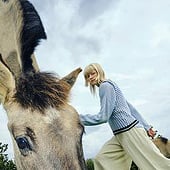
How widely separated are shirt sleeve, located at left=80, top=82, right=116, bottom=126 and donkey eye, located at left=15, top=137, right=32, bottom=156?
0.58 meters

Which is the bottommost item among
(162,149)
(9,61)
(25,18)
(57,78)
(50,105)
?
(162,149)

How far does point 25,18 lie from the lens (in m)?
4.68

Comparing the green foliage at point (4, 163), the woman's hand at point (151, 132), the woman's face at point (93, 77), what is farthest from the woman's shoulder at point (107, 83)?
the green foliage at point (4, 163)

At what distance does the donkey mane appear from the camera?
323 cm

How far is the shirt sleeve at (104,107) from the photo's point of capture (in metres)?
3.45

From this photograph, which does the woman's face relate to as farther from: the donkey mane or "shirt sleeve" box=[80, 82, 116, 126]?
the donkey mane

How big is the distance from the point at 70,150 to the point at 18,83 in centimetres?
84

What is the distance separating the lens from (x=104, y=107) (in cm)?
355

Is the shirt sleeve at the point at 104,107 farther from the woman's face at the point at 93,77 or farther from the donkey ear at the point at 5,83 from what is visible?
the donkey ear at the point at 5,83

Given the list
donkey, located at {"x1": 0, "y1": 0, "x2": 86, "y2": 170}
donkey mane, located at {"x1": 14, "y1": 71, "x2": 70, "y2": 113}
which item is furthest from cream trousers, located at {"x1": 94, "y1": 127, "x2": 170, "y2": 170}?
donkey mane, located at {"x1": 14, "y1": 71, "x2": 70, "y2": 113}

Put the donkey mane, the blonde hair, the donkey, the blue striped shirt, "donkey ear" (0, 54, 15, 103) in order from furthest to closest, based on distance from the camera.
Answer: the blonde hair, the blue striped shirt, "donkey ear" (0, 54, 15, 103), the donkey mane, the donkey

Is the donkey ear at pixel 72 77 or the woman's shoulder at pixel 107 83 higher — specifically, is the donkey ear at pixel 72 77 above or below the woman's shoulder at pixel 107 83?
above

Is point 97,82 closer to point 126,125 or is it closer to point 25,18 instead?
point 126,125

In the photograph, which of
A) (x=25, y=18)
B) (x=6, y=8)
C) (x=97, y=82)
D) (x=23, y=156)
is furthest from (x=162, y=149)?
(x=6, y=8)
